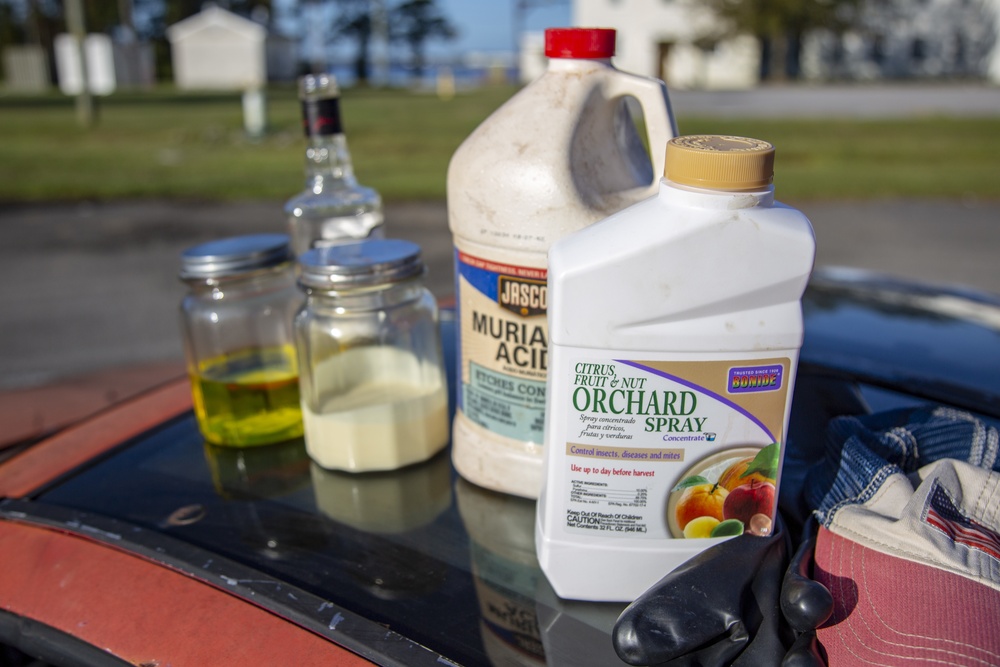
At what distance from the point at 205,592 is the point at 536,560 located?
17.7 inches

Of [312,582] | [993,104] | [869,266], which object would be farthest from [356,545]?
[993,104]

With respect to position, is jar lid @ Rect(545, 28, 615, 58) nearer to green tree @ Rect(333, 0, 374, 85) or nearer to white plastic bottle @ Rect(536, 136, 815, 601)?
white plastic bottle @ Rect(536, 136, 815, 601)

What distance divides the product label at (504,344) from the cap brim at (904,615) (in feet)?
1.55

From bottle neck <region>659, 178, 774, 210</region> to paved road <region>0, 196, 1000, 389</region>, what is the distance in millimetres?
4373

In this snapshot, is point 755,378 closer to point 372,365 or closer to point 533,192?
point 533,192

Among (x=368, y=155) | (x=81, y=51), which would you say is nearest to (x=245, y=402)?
(x=368, y=155)

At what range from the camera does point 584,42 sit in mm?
1134

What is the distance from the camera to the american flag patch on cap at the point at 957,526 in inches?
35.1

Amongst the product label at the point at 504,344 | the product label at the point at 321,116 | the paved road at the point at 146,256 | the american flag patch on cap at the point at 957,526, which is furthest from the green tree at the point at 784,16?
the american flag patch on cap at the point at 957,526

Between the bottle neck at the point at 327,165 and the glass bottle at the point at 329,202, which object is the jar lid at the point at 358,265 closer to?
the glass bottle at the point at 329,202

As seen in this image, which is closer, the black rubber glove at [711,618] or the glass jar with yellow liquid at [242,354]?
the black rubber glove at [711,618]

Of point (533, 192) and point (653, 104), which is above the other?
point (653, 104)

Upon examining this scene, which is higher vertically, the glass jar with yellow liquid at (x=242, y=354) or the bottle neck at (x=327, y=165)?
the bottle neck at (x=327, y=165)

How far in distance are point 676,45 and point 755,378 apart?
39.0m
